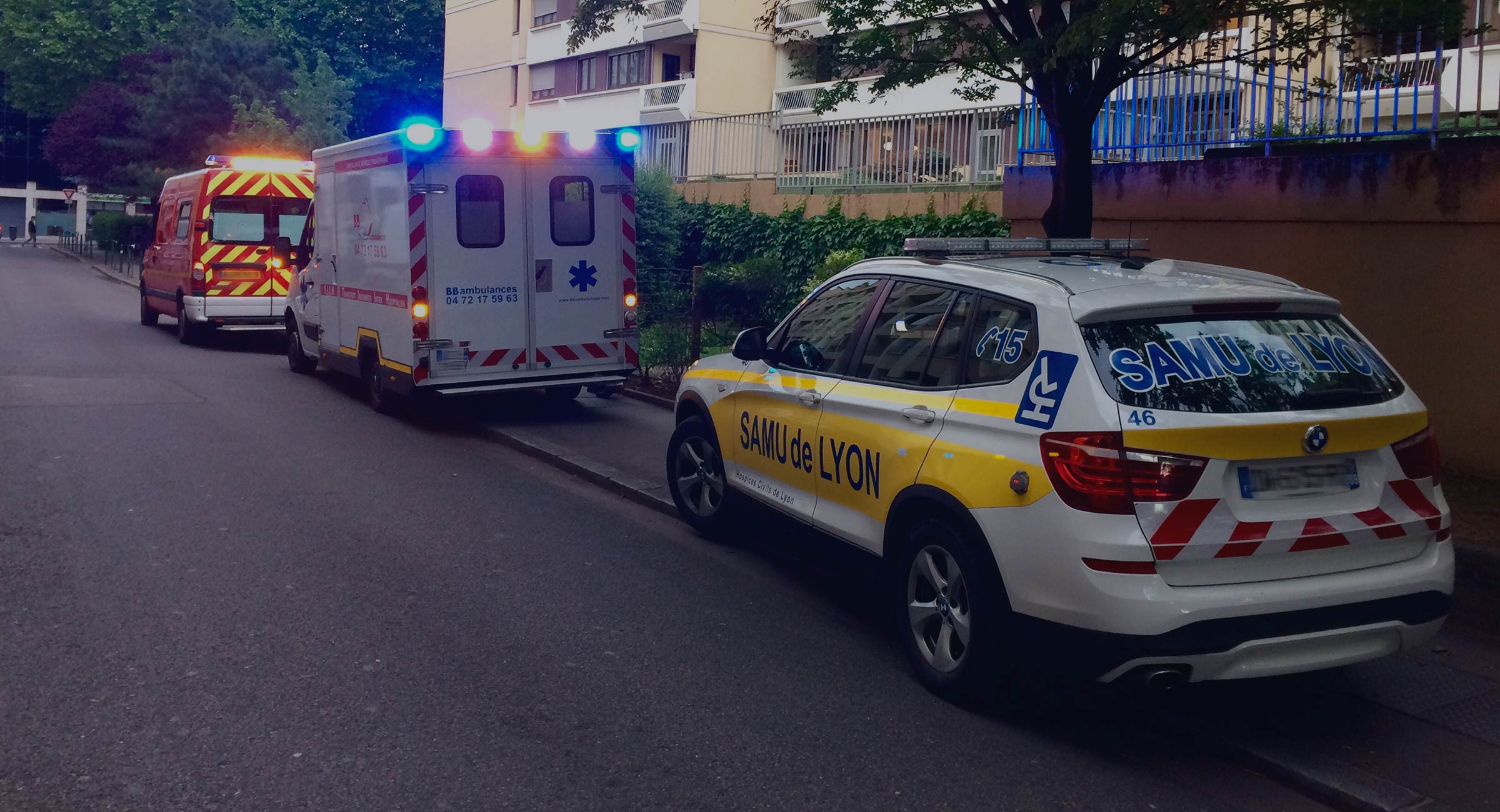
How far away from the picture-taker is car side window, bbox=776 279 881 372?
20.5 feet

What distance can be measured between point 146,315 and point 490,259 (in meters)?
12.9

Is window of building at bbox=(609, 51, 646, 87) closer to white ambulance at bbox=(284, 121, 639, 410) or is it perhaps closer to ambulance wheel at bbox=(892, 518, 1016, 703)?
white ambulance at bbox=(284, 121, 639, 410)

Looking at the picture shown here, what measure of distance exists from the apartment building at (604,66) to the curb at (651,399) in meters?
24.3

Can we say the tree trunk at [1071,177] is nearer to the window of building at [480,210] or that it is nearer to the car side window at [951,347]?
the car side window at [951,347]

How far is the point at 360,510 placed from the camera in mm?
8336

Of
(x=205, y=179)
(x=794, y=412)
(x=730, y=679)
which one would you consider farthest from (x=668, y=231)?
(x=730, y=679)

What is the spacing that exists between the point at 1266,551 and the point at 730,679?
2137 mm

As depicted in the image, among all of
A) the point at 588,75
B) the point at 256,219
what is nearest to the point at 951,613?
the point at 256,219

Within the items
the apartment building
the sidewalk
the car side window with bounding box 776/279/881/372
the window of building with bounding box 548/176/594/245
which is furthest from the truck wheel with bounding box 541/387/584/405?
the apartment building

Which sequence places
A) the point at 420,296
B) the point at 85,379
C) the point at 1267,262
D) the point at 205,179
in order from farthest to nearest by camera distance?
the point at 205,179
the point at 85,379
the point at 420,296
the point at 1267,262

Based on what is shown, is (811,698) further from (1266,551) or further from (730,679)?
(1266,551)

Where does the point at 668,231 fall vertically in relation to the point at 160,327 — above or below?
above

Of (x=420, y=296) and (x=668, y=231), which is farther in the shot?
(x=668, y=231)

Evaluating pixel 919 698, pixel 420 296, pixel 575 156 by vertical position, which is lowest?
pixel 919 698
